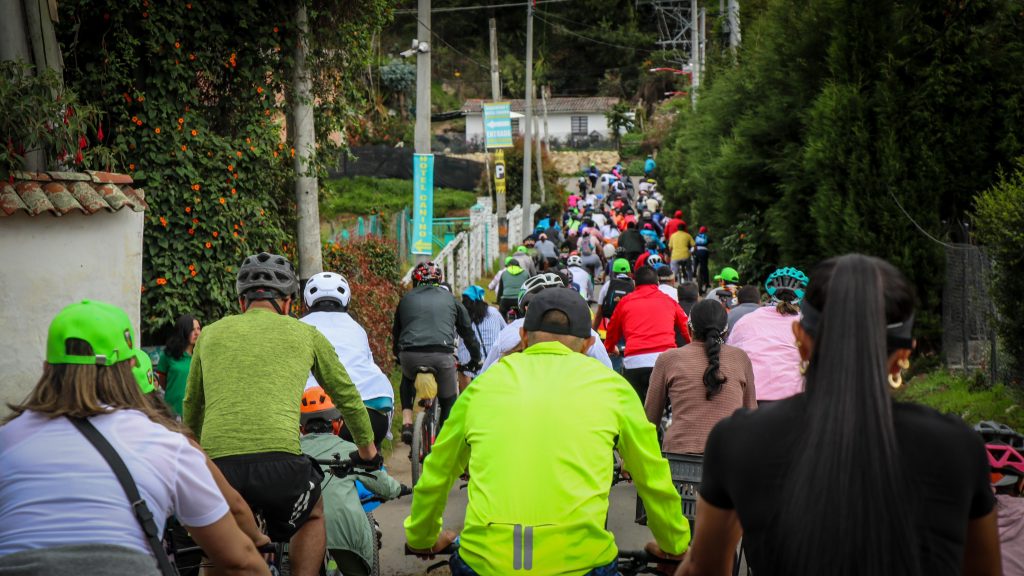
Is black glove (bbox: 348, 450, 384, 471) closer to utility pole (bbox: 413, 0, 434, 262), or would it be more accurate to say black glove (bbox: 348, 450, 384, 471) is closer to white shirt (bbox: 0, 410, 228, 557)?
white shirt (bbox: 0, 410, 228, 557)

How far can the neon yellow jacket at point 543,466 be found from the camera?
372cm

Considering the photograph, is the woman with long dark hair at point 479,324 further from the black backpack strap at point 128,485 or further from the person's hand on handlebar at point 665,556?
the black backpack strap at point 128,485

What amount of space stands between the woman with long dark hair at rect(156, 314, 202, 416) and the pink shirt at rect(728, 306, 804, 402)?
4021 millimetres

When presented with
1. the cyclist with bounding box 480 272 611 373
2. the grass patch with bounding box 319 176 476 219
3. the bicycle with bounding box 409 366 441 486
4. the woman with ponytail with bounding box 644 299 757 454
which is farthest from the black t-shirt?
the grass patch with bounding box 319 176 476 219

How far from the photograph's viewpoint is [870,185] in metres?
14.1

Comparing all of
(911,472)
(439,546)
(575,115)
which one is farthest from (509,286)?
(575,115)

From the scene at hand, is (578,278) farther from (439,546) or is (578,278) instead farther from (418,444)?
(439,546)

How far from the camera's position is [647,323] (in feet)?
33.3

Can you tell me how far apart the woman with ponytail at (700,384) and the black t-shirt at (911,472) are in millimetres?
3950

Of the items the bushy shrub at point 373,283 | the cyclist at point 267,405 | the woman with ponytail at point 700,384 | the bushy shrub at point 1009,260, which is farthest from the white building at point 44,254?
the bushy shrub at point 1009,260

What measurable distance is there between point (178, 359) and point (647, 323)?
404cm

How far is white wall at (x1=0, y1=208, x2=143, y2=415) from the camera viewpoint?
8062 mm

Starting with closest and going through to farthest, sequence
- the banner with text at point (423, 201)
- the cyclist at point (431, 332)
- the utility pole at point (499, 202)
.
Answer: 1. the cyclist at point (431, 332)
2. the banner with text at point (423, 201)
3. the utility pole at point (499, 202)

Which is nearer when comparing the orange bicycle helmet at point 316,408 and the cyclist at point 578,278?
the orange bicycle helmet at point 316,408
